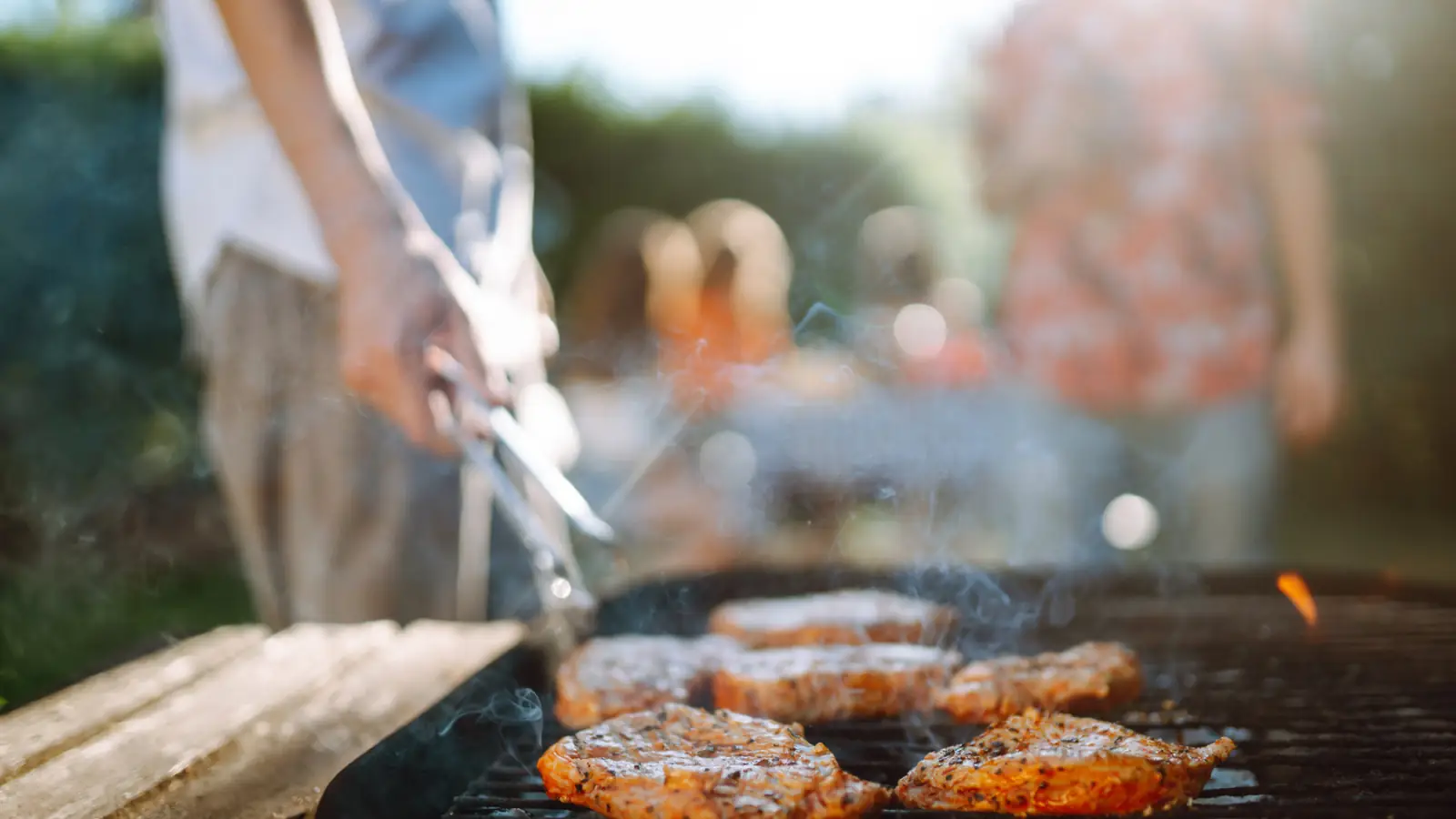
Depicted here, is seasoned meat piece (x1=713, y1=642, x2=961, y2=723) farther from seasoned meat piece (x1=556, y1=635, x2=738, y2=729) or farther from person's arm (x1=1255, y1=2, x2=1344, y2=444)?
person's arm (x1=1255, y1=2, x2=1344, y2=444)

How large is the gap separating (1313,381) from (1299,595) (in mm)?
1349

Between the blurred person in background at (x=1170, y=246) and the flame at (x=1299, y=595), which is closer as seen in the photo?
the flame at (x=1299, y=595)

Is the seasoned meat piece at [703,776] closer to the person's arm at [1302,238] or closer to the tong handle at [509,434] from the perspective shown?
the tong handle at [509,434]

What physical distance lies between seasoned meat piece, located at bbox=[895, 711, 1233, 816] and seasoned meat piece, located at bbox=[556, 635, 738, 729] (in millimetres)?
551

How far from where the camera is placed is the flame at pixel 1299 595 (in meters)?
2.60

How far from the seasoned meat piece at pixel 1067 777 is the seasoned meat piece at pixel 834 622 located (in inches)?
32.9

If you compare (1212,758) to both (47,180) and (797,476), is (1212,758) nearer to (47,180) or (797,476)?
(797,476)

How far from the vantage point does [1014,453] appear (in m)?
4.92

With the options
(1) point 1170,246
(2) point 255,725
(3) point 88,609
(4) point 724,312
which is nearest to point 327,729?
(2) point 255,725

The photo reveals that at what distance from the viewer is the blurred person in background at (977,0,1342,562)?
3.87 m

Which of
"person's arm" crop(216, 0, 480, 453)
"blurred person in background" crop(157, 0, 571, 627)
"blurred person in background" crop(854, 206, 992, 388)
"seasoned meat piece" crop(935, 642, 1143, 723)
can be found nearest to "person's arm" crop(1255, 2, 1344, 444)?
"blurred person in background" crop(854, 206, 992, 388)

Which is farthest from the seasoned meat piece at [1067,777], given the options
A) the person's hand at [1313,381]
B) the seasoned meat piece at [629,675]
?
the person's hand at [1313,381]

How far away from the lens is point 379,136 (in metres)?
2.65

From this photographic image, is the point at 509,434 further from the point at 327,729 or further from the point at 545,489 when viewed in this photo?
the point at 327,729
